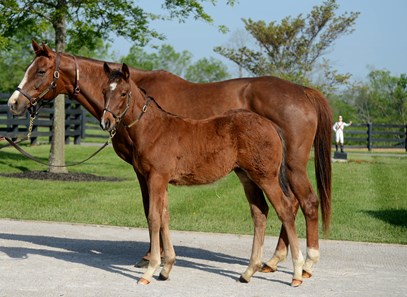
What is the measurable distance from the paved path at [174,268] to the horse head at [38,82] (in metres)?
1.91

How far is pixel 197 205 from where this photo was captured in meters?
14.4

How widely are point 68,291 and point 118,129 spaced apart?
6.64 ft

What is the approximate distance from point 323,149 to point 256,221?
144 centimetres

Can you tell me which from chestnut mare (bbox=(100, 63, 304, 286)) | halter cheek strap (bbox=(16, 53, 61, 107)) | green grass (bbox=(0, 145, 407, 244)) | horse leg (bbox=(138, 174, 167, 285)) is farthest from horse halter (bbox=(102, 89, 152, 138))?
green grass (bbox=(0, 145, 407, 244))

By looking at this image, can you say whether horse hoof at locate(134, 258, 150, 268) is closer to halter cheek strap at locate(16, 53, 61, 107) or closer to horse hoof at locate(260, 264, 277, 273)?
horse hoof at locate(260, 264, 277, 273)

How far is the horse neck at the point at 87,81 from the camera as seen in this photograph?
28.8 feet

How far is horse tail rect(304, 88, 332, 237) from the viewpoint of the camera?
9.06 metres

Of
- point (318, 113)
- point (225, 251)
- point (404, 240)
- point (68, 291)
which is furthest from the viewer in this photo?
point (404, 240)

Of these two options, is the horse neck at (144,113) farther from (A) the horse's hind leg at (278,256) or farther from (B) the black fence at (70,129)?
(B) the black fence at (70,129)

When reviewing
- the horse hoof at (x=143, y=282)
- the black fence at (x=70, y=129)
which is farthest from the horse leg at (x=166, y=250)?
the black fence at (x=70, y=129)

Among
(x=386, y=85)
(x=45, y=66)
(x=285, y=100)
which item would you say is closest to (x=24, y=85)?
(x=45, y=66)

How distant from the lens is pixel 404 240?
11188 millimetres

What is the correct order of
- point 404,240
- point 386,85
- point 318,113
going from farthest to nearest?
1. point 386,85
2. point 404,240
3. point 318,113

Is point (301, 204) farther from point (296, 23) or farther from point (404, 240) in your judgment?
point (296, 23)
